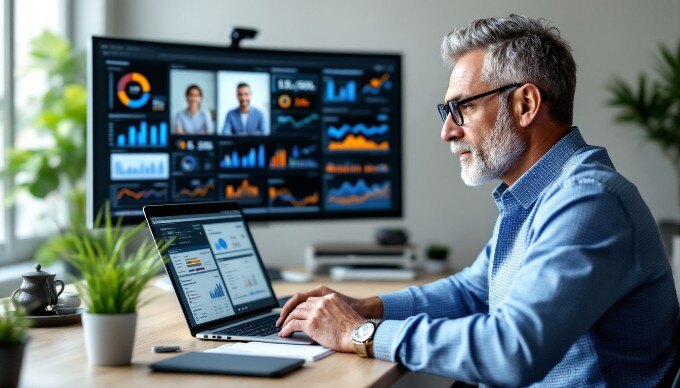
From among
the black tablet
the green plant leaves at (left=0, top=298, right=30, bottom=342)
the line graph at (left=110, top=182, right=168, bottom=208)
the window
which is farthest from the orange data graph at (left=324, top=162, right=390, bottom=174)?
the green plant leaves at (left=0, top=298, right=30, bottom=342)

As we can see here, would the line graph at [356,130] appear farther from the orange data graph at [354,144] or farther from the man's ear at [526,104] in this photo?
the man's ear at [526,104]

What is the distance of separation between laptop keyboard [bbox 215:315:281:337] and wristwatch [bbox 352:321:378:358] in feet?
0.80

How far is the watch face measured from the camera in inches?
61.8

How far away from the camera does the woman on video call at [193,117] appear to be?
254 centimetres

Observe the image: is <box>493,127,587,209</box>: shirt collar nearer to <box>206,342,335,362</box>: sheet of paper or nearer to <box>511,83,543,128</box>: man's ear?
<box>511,83,543,128</box>: man's ear

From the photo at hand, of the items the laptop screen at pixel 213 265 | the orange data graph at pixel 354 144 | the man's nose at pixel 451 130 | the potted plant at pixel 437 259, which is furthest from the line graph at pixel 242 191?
the man's nose at pixel 451 130

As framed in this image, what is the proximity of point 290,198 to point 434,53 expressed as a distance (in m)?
1.15

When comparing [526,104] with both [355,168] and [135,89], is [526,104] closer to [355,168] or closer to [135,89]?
[355,168]

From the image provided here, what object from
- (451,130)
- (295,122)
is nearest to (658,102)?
(295,122)

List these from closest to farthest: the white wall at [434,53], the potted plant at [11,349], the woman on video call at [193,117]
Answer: the potted plant at [11,349] < the woman on video call at [193,117] < the white wall at [434,53]

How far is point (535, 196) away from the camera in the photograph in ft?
5.72

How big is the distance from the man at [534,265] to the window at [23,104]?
200cm

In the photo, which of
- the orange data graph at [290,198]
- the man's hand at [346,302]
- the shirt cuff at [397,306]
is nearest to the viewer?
the man's hand at [346,302]

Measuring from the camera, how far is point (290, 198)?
2.70 m
